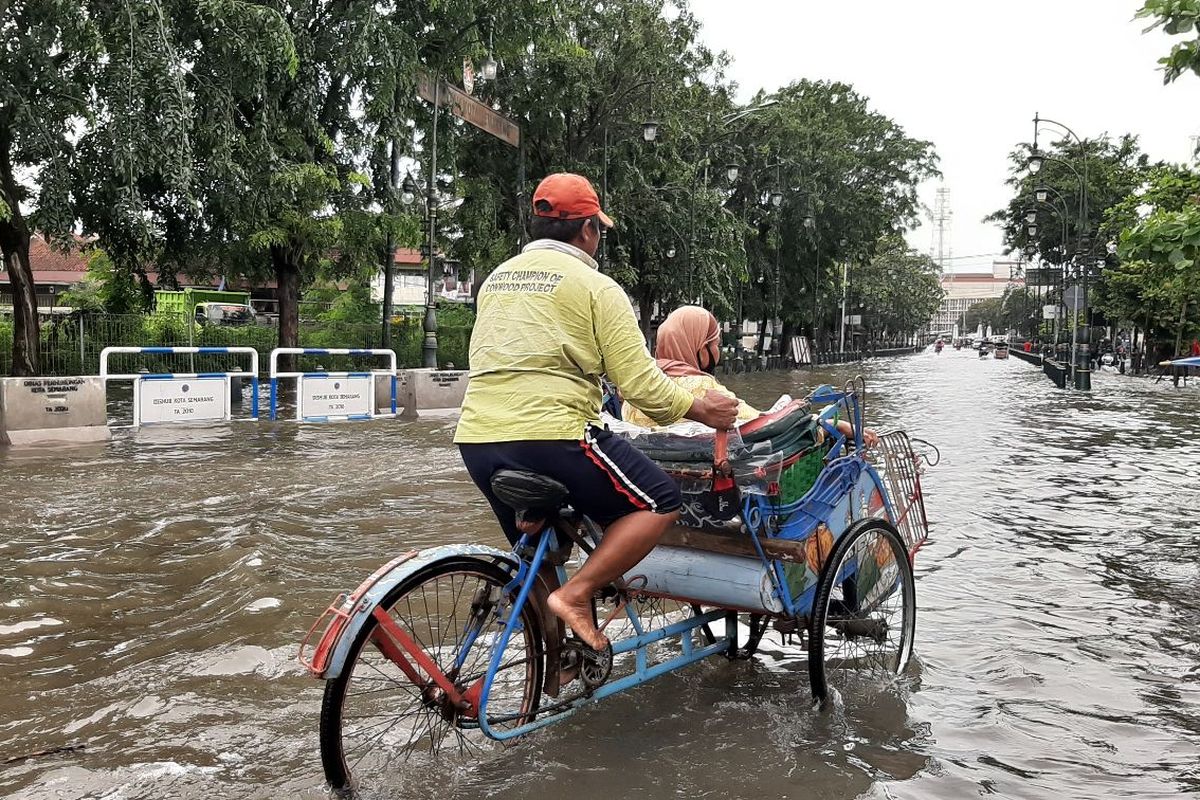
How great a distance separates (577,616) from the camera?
3.31m

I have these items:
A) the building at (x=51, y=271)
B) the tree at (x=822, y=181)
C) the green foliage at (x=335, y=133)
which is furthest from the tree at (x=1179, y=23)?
the building at (x=51, y=271)

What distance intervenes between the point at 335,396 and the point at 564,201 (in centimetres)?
1311

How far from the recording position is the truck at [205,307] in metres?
23.1

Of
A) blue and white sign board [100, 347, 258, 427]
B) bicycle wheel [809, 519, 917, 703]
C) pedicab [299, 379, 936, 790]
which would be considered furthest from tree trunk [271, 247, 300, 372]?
bicycle wheel [809, 519, 917, 703]

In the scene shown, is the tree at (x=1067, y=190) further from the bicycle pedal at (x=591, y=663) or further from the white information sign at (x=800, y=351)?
the bicycle pedal at (x=591, y=663)

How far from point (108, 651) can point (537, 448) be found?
2792 mm

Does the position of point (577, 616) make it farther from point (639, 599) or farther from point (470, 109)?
point (470, 109)

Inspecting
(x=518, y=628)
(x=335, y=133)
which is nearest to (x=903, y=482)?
(x=518, y=628)

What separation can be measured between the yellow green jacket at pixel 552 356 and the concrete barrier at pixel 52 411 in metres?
11.1

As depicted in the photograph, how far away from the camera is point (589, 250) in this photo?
3430 mm

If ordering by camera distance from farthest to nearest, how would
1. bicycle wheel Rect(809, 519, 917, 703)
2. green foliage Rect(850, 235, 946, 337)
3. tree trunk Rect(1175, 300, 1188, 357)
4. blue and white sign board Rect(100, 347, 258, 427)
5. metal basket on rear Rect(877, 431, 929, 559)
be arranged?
green foliage Rect(850, 235, 946, 337) < tree trunk Rect(1175, 300, 1188, 357) < blue and white sign board Rect(100, 347, 258, 427) < metal basket on rear Rect(877, 431, 929, 559) < bicycle wheel Rect(809, 519, 917, 703)

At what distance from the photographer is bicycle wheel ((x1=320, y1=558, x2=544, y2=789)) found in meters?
3.08

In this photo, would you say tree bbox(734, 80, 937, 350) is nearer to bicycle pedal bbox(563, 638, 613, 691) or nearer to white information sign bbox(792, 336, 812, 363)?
white information sign bbox(792, 336, 812, 363)

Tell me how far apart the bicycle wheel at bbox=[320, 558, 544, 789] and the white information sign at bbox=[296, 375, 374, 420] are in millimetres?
12321
